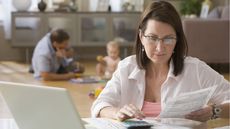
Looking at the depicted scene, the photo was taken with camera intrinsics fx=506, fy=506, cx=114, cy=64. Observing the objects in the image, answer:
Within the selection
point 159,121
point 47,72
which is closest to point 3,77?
point 47,72

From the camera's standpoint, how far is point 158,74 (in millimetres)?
1801

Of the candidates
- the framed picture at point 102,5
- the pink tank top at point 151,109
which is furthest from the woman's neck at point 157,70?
the framed picture at point 102,5

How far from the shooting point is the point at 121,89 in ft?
5.85

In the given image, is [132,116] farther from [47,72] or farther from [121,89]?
[47,72]

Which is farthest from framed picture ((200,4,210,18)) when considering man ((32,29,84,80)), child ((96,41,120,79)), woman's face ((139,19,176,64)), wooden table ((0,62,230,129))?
woman's face ((139,19,176,64))

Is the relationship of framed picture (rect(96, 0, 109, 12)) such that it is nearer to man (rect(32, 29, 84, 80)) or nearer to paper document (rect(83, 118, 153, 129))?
man (rect(32, 29, 84, 80))

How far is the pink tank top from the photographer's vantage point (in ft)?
5.65

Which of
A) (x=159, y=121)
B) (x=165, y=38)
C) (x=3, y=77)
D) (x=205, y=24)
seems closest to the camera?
(x=159, y=121)

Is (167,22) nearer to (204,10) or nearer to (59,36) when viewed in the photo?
(59,36)

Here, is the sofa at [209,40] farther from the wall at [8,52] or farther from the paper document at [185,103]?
the paper document at [185,103]

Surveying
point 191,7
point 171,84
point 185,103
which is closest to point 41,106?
point 185,103

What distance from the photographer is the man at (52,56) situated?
5.05m

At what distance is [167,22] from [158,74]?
24 cm

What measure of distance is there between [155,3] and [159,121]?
0.44 metres
